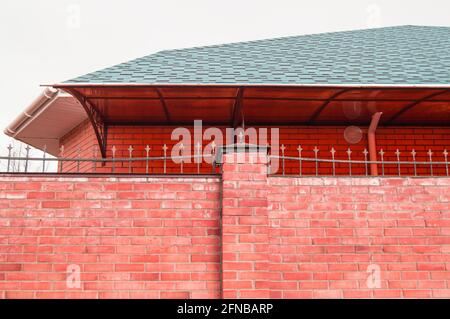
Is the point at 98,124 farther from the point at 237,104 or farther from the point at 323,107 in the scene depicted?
the point at 323,107

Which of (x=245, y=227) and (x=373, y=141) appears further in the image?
(x=373, y=141)

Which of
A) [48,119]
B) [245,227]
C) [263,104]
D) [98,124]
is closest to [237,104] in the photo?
[263,104]

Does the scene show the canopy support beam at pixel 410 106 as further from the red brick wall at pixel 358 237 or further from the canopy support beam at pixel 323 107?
the red brick wall at pixel 358 237

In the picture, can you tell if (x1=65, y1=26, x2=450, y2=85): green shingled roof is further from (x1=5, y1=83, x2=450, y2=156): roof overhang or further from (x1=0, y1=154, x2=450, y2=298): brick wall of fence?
(x1=0, y1=154, x2=450, y2=298): brick wall of fence

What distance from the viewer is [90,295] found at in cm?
438

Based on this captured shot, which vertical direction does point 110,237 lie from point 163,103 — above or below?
below

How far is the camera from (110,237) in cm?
448

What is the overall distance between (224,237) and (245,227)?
0.22m

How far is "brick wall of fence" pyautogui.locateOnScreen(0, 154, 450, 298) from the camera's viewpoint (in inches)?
173

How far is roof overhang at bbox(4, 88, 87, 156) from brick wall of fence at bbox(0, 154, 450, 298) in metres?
3.19

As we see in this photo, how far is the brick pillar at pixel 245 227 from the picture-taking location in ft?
14.1
